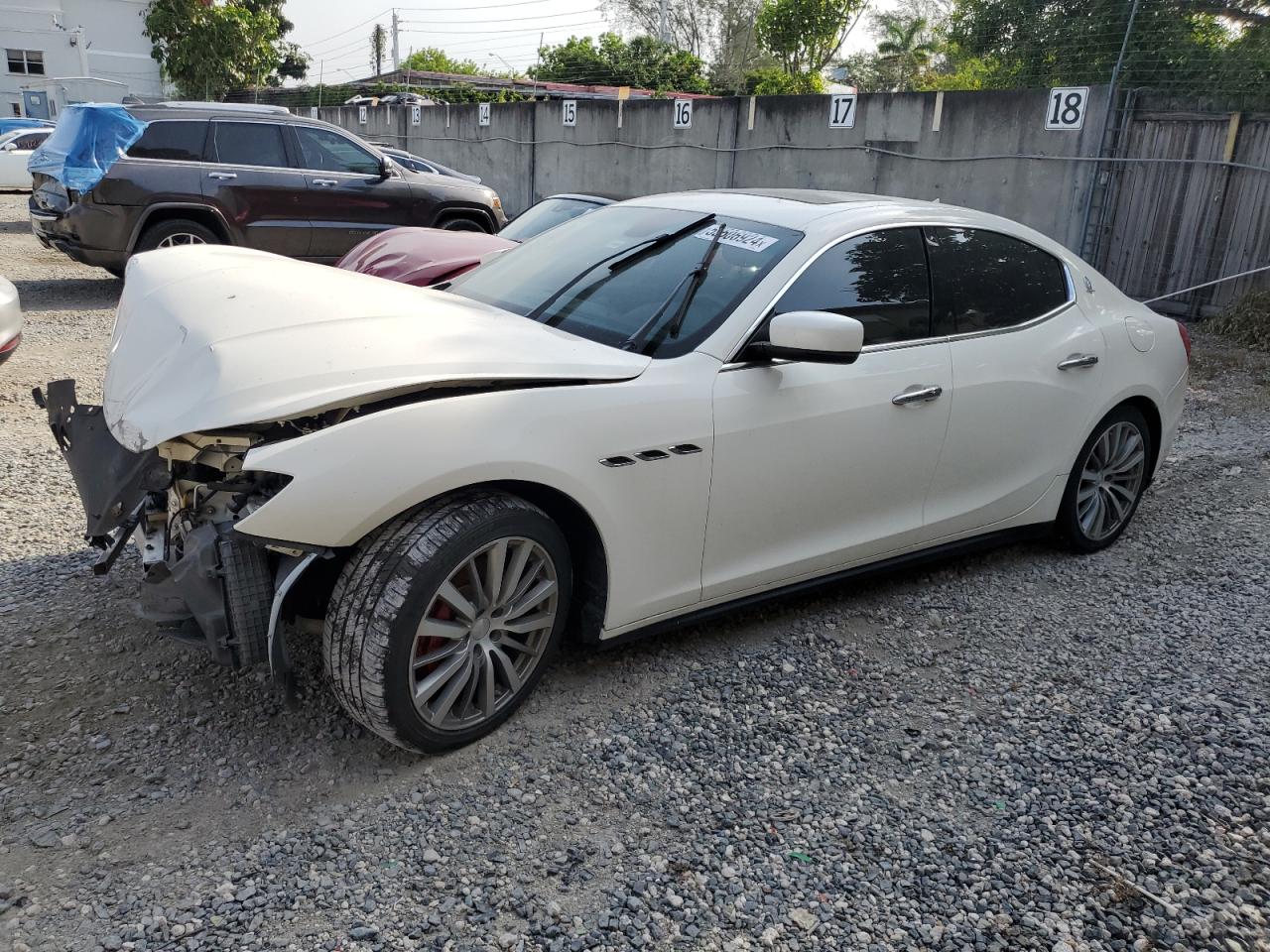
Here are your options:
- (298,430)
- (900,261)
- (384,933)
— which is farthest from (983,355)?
(384,933)

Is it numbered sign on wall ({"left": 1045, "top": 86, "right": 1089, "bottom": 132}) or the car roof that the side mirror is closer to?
the car roof

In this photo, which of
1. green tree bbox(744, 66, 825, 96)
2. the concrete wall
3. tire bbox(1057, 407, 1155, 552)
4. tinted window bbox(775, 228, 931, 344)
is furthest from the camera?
green tree bbox(744, 66, 825, 96)

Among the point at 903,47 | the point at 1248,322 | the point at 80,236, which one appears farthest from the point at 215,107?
the point at 903,47

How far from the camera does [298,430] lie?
2729mm

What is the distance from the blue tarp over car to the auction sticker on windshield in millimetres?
7865

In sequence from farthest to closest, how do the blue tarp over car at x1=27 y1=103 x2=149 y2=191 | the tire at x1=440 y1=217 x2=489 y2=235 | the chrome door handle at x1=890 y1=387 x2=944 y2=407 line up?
the tire at x1=440 y1=217 x2=489 y2=235 < the blue tarp over car at x1=27 y1=103 x2=149 y2=191 < the chrome door handle at x1=890 y1=387 x2=944 y2=407

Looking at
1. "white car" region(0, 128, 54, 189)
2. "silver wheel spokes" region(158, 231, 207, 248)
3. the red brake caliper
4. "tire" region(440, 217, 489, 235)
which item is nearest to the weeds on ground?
"tire" region(440, 217, 489, 235)

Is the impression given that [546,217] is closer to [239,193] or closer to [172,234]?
[239,193]

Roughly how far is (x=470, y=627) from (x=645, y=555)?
0.61 metres

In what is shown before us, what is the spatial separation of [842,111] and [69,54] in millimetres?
43555

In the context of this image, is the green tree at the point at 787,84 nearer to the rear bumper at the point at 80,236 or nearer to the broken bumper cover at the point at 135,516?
the rear bumper at the point at 80,236

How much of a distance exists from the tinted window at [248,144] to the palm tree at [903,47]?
4504 cm

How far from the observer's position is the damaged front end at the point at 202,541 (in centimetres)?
272

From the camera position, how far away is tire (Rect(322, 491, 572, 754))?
276 centimetres
